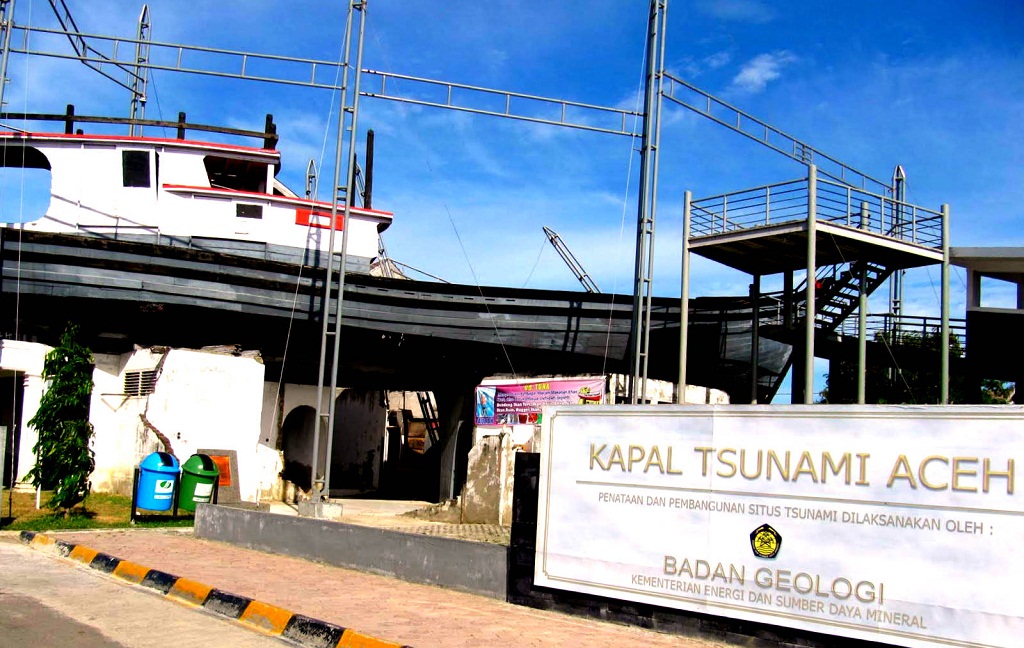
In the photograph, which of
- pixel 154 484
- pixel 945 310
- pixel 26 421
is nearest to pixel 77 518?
pixel 154 484

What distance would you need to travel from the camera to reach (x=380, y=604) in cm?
842

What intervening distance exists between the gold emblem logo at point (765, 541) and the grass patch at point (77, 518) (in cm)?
1067

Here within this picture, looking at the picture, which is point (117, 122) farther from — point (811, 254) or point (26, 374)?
point (811, 254)

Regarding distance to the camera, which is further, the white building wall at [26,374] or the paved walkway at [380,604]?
the white building wall at [26,374]

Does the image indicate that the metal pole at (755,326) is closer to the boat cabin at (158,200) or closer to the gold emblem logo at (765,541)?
the boat cabin at (158,200)

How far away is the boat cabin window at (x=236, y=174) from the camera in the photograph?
23719mm

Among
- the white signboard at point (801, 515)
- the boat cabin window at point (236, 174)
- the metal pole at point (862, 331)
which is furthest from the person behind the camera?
the boat cabin window at point (236, 174)

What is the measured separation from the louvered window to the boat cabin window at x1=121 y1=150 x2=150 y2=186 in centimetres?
488

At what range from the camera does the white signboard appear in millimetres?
5855

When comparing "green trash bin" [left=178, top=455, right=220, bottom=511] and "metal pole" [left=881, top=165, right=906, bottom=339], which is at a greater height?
"metal pole" [left=881, top=165, right=906, bottom=339]

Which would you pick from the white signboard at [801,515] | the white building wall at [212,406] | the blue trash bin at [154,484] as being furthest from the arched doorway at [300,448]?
the white signboard at [801,515]

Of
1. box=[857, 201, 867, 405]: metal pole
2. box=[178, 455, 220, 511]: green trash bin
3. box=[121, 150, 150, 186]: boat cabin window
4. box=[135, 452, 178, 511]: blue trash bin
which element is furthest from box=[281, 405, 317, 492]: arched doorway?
box=[857, 201, 867, 405]: metal pole

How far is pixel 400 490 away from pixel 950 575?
2401 cm

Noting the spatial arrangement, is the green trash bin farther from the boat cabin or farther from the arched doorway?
the arched doorway
